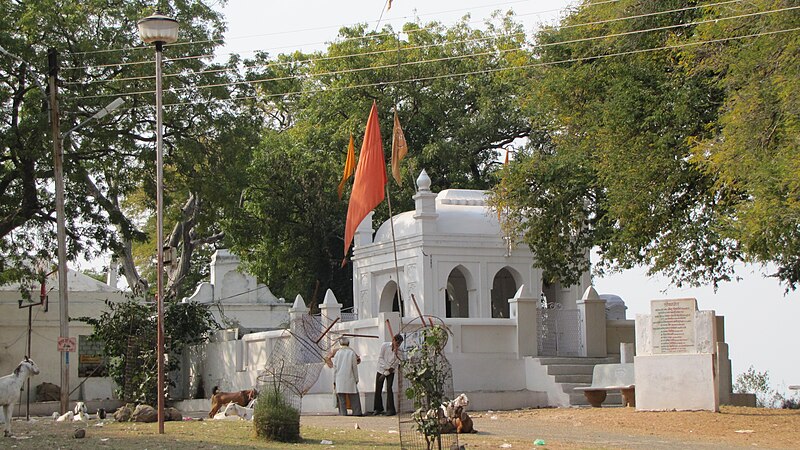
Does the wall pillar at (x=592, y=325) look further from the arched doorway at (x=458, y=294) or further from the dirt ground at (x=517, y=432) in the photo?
the arched doorway at (x=458, y=294)

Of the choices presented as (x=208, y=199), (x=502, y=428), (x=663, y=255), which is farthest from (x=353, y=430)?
(x=208, y=199)

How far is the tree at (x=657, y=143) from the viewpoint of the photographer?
65.1 feet

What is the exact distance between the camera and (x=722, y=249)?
80.2ft

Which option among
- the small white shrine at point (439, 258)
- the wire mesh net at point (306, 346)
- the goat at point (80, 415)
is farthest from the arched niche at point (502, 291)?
the goat at point (80, 415)

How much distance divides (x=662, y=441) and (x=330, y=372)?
11.2 m

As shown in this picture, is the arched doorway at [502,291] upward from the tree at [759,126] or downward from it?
downward

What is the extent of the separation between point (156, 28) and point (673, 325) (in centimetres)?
1047

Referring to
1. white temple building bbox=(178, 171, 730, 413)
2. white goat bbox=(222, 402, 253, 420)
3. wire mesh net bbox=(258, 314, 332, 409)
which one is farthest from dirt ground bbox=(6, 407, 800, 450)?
wire mesh net bbox=(258, 314, 332, 409)

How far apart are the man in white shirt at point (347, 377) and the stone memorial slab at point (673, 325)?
6.06 metres

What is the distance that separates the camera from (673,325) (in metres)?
21.3

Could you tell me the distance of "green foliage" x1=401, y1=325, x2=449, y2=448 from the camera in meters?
13.5

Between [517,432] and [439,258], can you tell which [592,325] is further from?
[517,432]

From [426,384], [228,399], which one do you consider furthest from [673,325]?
[228,399]

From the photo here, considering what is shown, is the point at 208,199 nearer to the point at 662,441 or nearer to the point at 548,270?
the point at 548,270
